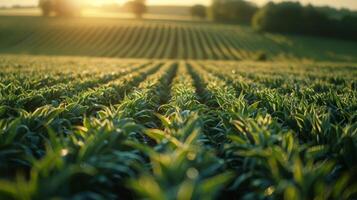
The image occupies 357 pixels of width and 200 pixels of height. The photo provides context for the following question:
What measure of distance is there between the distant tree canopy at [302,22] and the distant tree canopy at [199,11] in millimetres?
52383

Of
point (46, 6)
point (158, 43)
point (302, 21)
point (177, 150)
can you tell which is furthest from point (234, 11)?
point (177, 150)

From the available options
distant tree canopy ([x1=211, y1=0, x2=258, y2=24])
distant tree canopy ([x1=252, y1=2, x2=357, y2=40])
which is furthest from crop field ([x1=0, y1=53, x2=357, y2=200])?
distant tree canopy ([x1=211, y1=0, x2=258, y2=24])

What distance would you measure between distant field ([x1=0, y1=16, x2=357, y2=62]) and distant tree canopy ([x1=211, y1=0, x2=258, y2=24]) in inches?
1148

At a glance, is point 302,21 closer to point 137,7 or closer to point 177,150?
point 137,7

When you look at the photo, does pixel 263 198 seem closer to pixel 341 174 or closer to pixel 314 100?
pixel 341 174

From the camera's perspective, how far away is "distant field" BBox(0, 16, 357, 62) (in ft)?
225

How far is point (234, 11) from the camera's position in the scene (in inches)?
5079

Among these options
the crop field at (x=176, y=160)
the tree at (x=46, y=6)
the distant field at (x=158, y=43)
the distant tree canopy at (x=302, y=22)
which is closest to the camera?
the crop field at (x=176, y=160)

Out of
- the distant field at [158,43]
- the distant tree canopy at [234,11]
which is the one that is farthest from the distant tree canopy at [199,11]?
the distant field at [158,43]

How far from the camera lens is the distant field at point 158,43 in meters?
68.6

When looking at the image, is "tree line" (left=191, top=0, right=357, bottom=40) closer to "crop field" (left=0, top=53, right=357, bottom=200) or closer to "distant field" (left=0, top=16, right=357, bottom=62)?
"distant field" (left=0, top=16, right=357, bottom=62)

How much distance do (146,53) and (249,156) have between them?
65975mm

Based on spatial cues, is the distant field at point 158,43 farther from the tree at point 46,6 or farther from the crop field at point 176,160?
the crop field at point 176,160

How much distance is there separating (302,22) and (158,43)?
1404 inches
